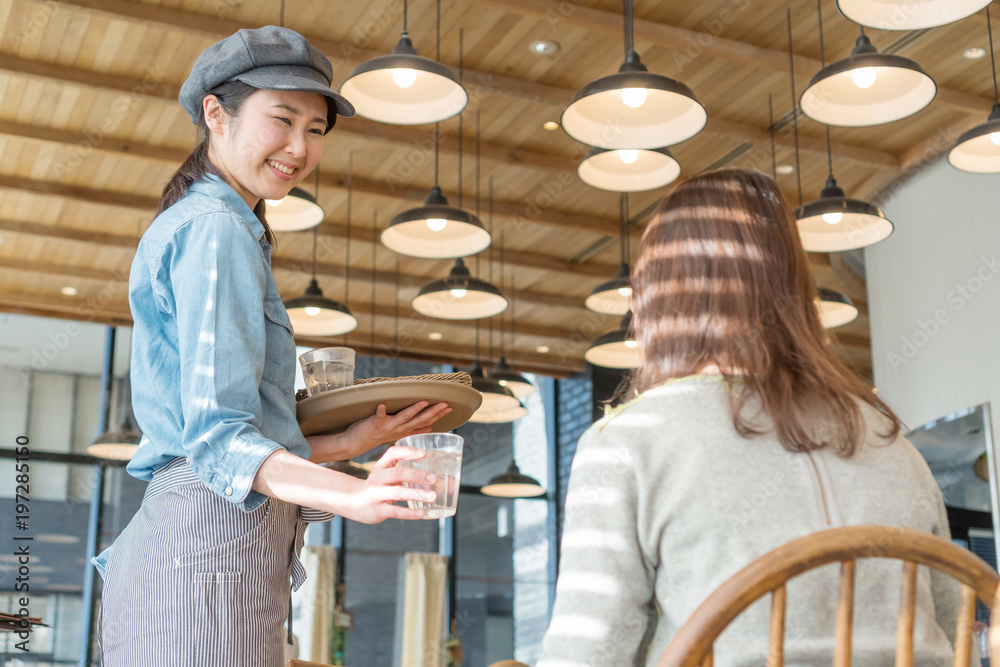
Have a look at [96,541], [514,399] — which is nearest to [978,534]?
[514,399]

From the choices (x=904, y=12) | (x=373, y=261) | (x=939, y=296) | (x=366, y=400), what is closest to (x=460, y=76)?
(x=904, y=12)

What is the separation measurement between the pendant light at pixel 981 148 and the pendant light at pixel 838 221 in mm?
431

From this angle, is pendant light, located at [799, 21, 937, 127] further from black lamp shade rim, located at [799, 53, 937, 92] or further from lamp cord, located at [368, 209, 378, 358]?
lamp cord, located at [368, 209, 378, 358]

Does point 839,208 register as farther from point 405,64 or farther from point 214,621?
point 214,621

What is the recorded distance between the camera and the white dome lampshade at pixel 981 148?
4473mm

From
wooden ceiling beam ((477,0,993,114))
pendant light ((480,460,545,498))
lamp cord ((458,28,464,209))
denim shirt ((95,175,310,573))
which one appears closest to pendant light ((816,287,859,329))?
wooden ceiling beam ((477,0,993,114))

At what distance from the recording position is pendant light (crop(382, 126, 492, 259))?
16.5 feet

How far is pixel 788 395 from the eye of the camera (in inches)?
42.4

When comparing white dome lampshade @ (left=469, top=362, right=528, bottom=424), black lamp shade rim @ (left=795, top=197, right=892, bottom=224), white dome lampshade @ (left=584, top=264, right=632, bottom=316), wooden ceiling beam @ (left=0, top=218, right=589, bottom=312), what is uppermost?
wooden ceiling beam @ (left=0, top=218, right=589, bottom=312)

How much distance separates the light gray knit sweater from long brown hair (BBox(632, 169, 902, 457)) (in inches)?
1.7

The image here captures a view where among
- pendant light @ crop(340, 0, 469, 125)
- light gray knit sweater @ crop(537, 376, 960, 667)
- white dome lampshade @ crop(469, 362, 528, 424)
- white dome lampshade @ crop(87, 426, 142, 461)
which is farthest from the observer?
white dome lampshade @ crop(87, 426, 142, 461)

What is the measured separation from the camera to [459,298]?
18.9 ft

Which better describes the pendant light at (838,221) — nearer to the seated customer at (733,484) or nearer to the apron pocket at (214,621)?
the seated customer at (733,484)

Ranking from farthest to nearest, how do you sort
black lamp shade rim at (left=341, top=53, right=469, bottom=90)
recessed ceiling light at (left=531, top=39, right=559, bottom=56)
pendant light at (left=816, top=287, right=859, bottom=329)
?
pendant light at (left=816, top=287, right=859, bottom=329), recessed ceiling light at (left=531, top=39, right=559, bottom=56), black lamp shade rim at (left=341, top=53, right=469, bottom=90)
